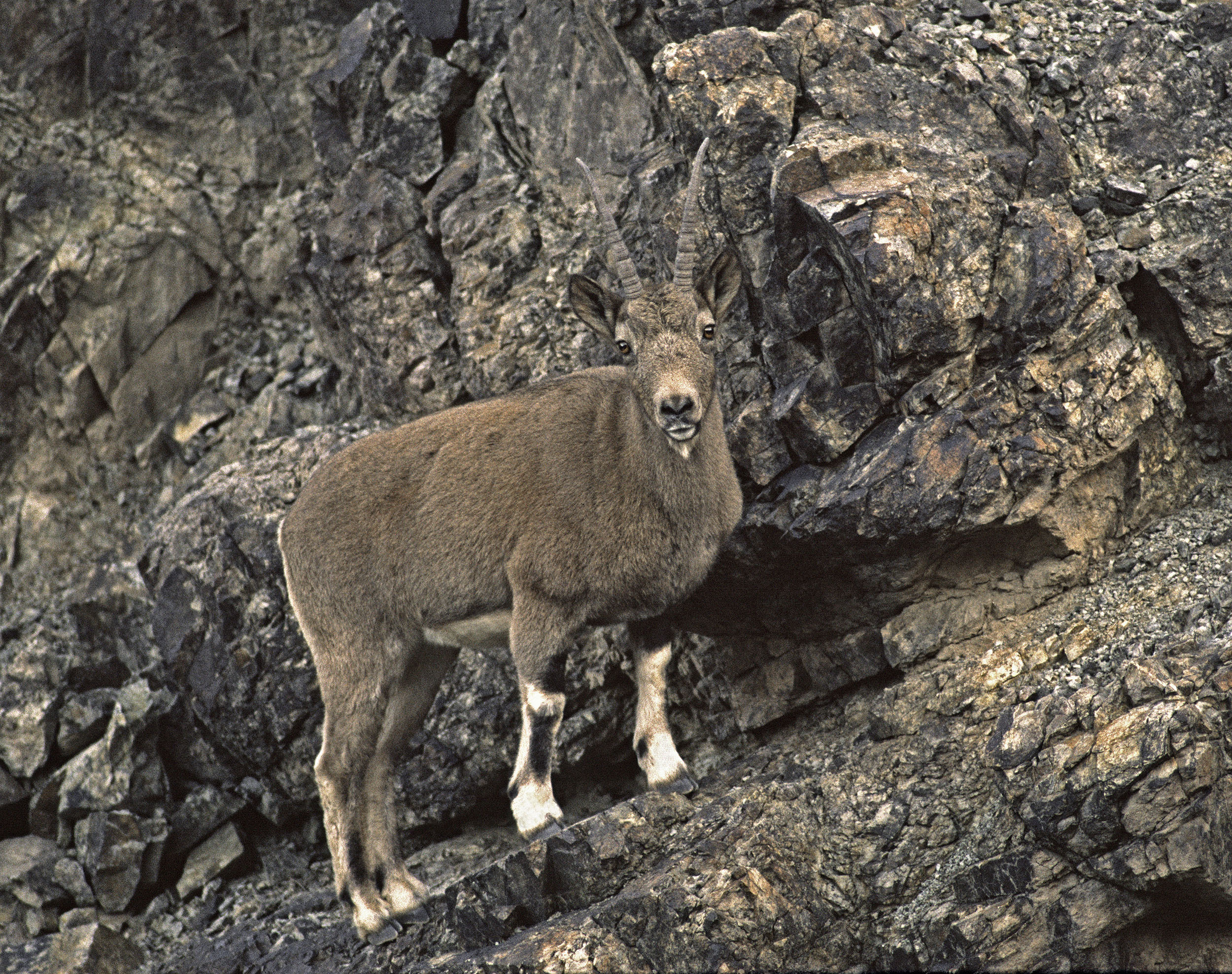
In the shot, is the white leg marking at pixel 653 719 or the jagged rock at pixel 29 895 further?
the jagged rock at pixel 29 895

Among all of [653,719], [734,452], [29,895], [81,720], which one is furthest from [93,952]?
[734,452]

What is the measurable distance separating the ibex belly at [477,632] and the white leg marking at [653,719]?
1.17 m

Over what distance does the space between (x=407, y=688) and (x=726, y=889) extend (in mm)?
3747

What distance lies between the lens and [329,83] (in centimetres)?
1364

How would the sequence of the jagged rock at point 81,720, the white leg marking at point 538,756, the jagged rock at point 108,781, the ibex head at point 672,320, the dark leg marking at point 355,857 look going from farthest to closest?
the jagged rock at point 81,720
the jagged rock at point 108,781
the dark leg marking at point 355,857
the white leg marking at point 538,756
the ibex head at point 672,320

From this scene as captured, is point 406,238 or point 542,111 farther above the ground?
point 542,111

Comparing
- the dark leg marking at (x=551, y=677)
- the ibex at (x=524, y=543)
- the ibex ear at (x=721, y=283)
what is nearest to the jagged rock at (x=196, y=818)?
the ibex at (x=524, y=543)

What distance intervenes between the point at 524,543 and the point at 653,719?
1.80 m

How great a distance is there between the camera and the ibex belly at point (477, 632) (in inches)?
386

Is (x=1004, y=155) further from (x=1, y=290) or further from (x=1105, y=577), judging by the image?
(x=1, y=290)

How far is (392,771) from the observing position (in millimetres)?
10273

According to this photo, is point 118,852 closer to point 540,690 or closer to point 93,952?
point 93,952

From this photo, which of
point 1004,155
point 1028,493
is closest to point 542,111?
point 1004,155

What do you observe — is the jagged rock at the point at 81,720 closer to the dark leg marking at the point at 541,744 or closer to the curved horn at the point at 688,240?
the dark leg marking at the point at 541,744
